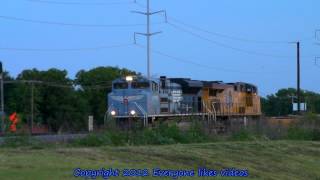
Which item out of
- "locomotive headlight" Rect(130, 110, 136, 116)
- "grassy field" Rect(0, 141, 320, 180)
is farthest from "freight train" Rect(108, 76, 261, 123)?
"grassy field" Rect(0, 141, 320, 180)

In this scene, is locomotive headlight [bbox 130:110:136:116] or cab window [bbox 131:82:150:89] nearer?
locomotive headlight [bbox 130:110:136:116]

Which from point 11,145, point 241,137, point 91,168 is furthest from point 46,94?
point 91,168

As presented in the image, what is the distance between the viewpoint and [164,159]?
49.1 feet

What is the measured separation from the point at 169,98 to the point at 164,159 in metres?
25.2

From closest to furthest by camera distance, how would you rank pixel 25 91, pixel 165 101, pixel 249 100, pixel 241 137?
pixel 241 137 < pixel 165 101 < pixel 249 100 < pixel 25 91

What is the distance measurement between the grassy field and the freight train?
17.3 m

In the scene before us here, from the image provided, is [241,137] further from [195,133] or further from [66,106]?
[66,106]

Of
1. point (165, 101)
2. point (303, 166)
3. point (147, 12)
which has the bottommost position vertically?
point (303, 166)

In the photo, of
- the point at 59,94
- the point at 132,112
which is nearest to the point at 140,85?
the point at 132,112

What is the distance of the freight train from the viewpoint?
3775 cm

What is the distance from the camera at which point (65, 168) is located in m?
12.1

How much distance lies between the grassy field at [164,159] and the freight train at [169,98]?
1729 centimetres

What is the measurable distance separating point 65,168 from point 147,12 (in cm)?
5489

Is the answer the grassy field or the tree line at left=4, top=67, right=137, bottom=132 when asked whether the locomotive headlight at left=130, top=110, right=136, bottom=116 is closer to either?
the grassy field
